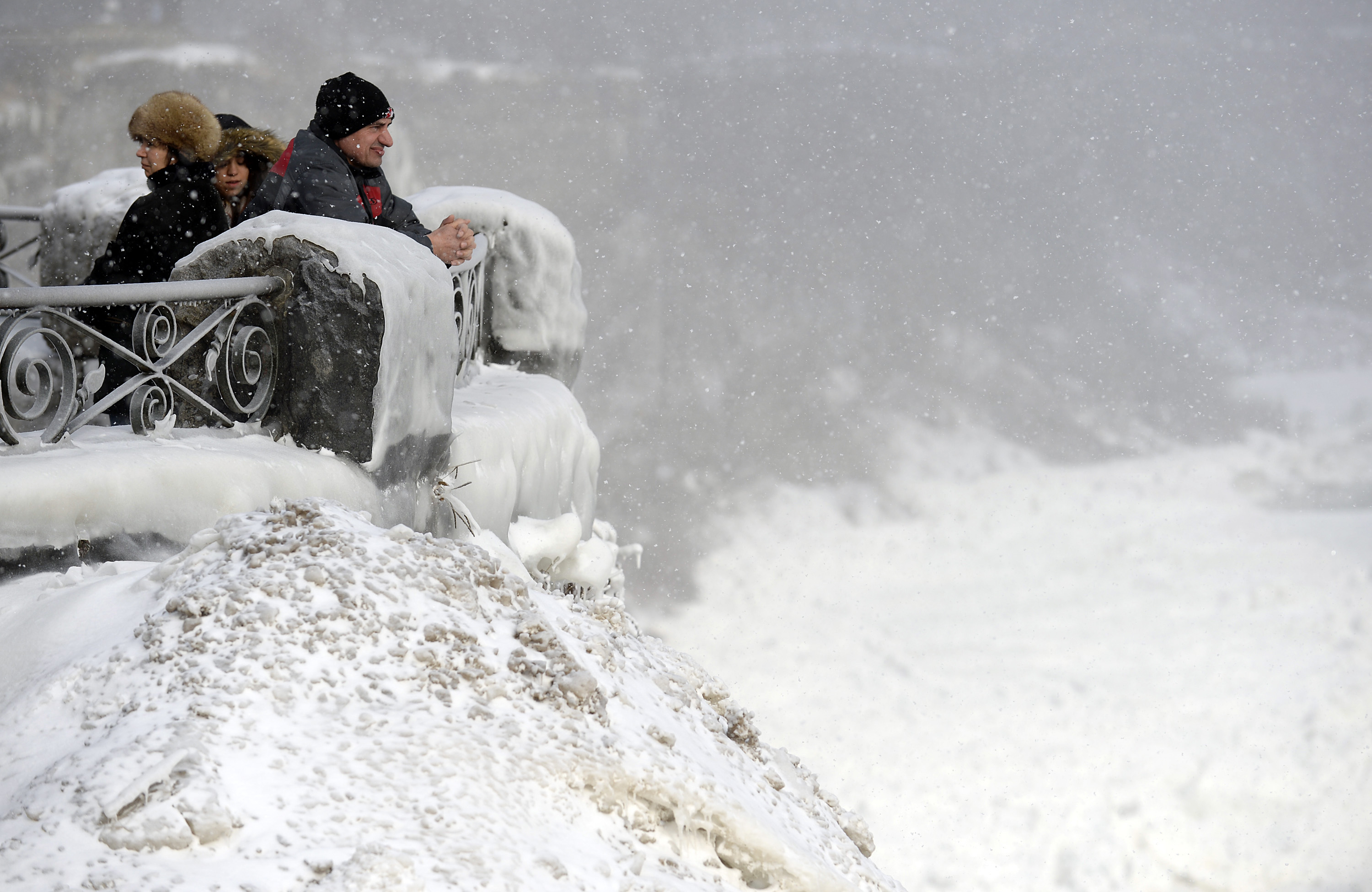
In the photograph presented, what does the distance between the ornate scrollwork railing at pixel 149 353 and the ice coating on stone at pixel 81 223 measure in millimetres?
3475

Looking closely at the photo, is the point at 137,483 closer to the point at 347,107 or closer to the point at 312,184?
the point at 312,184

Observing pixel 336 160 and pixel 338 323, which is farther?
pixel 336 160

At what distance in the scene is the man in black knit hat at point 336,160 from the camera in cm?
304

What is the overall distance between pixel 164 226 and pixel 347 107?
27.4 inches

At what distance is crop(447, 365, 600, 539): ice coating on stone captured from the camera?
3381 mm

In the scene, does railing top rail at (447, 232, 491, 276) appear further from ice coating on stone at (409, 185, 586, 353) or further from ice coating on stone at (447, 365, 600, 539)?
ice coating on stone at (447, 365, 600, 539)

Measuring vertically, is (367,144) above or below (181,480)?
above

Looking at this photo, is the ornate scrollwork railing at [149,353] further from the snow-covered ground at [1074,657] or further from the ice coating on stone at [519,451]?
the snow-covered ground at [1074,657]

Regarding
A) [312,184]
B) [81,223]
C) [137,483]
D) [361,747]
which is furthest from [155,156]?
[81,223]

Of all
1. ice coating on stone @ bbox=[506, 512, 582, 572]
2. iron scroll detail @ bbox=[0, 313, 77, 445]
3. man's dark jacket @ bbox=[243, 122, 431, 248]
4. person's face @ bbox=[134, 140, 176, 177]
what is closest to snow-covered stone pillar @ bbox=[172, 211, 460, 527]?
man's dark jacket @ bbox=[243, 122, 431, 248]

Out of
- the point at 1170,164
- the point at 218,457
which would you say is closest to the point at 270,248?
the point at 218,457

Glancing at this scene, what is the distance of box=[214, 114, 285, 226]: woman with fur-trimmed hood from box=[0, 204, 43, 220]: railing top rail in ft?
8.46

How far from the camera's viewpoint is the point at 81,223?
566 centimetres

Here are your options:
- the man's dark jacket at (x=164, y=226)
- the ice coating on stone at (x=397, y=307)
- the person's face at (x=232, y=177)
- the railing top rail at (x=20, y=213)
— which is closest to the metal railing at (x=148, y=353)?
the ice coating on stone at (x=397, y=307)
